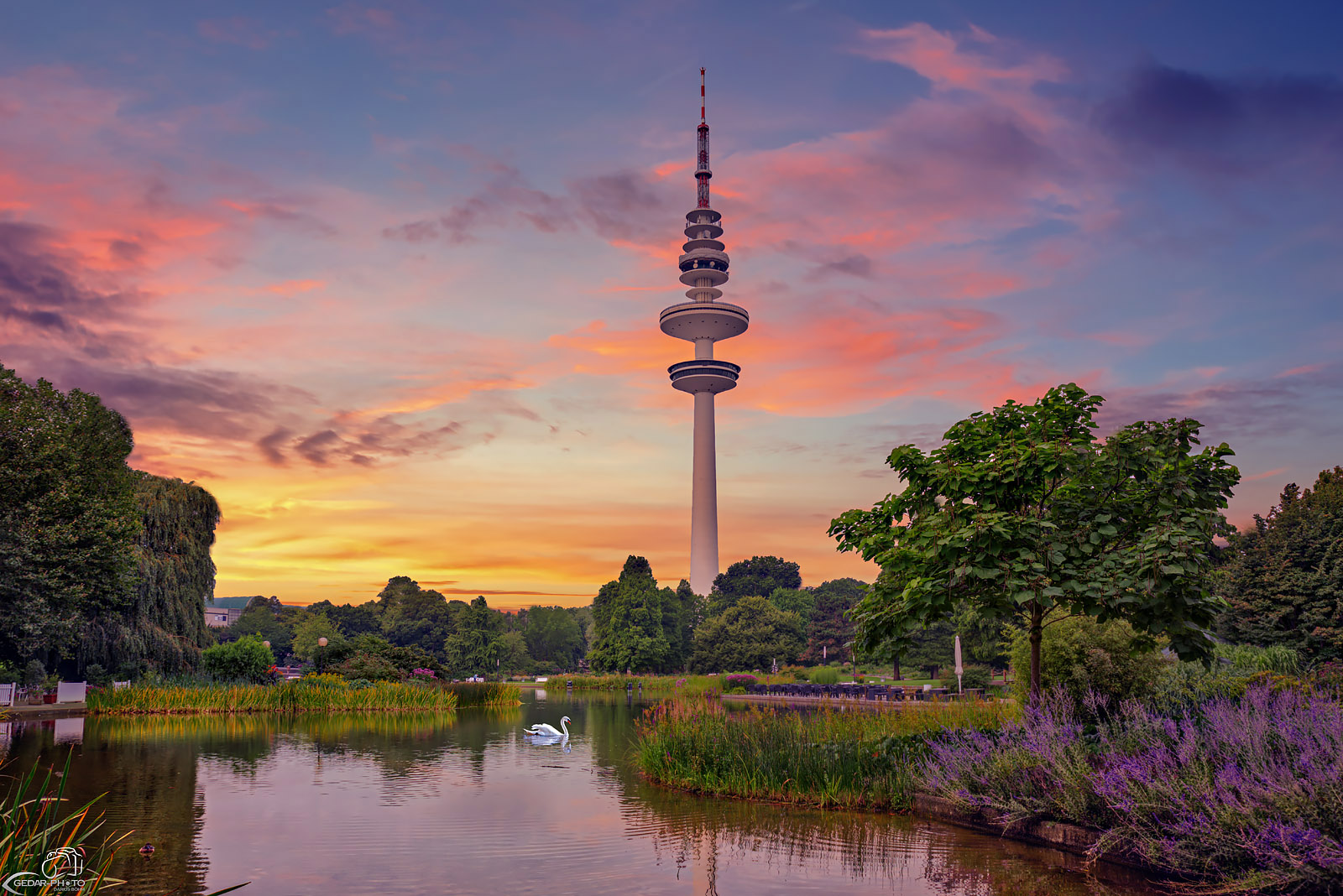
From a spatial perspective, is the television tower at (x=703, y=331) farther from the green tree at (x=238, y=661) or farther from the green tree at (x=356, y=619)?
the green tree at (x=238, y=661)

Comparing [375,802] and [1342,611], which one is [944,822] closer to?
[375,802]

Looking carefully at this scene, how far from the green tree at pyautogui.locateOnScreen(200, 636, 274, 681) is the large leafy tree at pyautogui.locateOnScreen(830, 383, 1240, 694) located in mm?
34596

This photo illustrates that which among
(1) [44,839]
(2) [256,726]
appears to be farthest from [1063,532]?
(2) [256,726]

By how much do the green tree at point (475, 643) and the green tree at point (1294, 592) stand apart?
66.8 m

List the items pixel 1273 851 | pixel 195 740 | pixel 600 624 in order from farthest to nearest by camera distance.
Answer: pixel 600 624 → pixel 195 740 → pixel 1273 851

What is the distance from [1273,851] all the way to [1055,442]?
21.4ft

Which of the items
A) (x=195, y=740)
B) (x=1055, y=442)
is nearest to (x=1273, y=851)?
(x=1055, y=442)

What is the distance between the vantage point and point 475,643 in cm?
8906

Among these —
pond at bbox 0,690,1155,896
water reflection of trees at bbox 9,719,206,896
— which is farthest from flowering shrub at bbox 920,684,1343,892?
water reflection of trees at bbox 9,719,206,896

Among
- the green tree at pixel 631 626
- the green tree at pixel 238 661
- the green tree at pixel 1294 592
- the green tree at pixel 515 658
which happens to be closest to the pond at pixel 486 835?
the green tree at pixel 238 661

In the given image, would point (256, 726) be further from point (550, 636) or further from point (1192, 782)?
point (550, 636)

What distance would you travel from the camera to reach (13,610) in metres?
30.1

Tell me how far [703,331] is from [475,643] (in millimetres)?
65082

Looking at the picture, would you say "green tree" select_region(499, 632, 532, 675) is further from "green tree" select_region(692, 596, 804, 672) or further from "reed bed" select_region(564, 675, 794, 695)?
"reed bed" select_region(564, 675, 794, 695)
